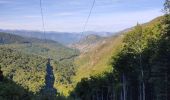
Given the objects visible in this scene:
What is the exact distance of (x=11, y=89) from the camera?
1276 inches

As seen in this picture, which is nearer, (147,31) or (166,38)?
(166,38)

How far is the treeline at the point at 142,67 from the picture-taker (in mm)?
68406

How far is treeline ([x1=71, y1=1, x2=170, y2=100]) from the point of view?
68406 millimetres

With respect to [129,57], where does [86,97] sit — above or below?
below

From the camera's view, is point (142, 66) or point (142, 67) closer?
point (142, 67)

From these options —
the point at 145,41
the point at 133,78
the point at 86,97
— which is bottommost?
the point at 86,97

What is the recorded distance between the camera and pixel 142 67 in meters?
83.9

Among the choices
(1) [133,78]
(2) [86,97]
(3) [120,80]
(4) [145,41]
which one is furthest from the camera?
(2) [86,97]

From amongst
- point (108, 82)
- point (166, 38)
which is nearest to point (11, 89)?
point (166, 38)

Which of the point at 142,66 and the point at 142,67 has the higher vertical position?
the point at 142,66

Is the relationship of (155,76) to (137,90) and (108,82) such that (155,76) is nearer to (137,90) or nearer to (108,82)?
(137,90)

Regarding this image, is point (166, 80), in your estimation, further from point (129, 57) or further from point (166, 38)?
point (129, 57)

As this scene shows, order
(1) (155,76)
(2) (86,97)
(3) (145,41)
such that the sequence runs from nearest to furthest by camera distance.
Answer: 1. (1) (155,76)
2. (3) (145,41)
3. (2) (86,97)

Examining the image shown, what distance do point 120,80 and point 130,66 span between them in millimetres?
13919
